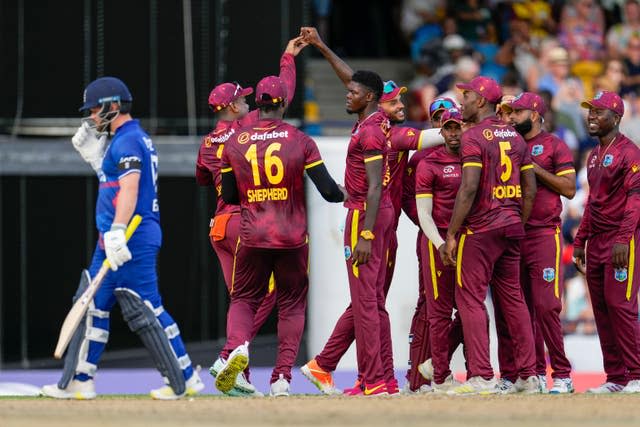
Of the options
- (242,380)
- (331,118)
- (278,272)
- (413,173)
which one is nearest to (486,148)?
(413,173)

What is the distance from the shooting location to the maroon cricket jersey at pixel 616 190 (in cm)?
1091

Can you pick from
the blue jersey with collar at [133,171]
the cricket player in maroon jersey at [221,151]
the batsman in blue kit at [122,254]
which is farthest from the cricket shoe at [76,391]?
the cricket player in maroon jersey at [221,151]

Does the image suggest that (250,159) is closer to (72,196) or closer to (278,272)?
(278,272)

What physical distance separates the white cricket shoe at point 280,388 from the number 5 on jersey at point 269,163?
1.37 metres

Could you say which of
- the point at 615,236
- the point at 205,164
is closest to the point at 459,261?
the point at 615,236

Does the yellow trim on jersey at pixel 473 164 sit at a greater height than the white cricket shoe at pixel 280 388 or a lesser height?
greater

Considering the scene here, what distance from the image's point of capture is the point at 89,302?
372 inches

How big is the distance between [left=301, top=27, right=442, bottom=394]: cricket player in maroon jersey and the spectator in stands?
7725 millimetres

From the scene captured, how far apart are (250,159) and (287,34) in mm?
5100

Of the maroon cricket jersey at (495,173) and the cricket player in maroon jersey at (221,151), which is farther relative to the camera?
the cricket player in maroon jersey at (221,151)

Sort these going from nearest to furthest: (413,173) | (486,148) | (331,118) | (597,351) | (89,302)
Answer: (89,302) < (486,148) < (413,173) < (597,351) < (331,118)

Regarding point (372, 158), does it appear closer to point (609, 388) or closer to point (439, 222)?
point (439, 222)

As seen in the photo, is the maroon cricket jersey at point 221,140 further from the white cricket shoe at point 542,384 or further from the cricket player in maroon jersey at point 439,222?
the white cricket shoe at point 542,384

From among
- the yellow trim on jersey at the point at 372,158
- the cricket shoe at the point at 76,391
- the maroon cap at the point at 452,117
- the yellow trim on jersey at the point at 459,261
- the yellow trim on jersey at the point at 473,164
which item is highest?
the maroon cap at the point at 452,117
